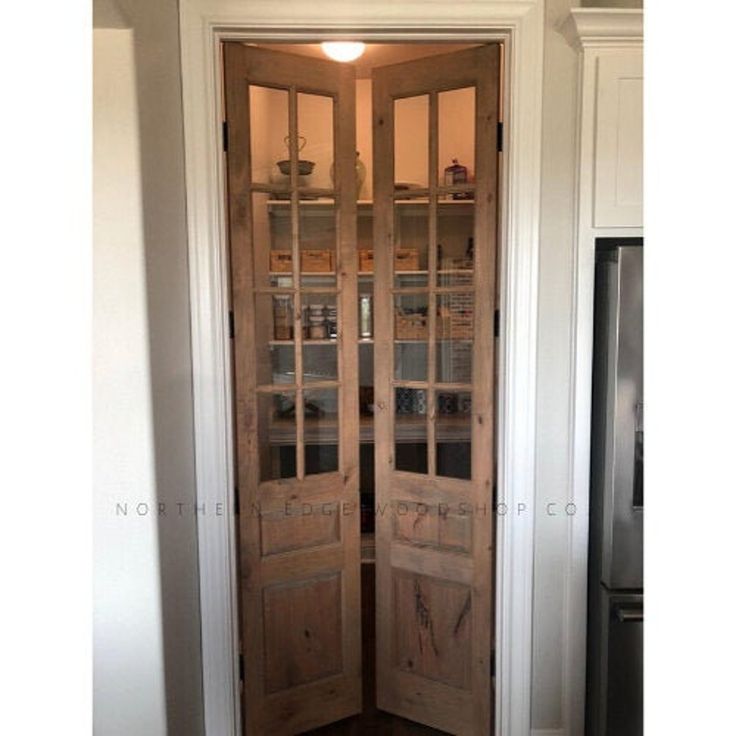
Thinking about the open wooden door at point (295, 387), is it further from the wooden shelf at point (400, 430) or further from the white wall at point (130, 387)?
the white wall at point (130, 387)

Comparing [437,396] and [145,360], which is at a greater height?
[145,360]

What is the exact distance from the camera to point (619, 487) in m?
1.78

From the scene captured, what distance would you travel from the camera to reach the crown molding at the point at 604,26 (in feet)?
5.78

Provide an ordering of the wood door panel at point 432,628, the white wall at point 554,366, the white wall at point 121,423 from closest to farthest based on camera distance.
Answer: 1. the white wall at point 121,423
2. the white wall at point 554,366
3. the wood door panel at point 432,628

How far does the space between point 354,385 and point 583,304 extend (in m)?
0.90

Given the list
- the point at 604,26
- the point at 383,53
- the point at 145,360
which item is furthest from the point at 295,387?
the point at 383,53

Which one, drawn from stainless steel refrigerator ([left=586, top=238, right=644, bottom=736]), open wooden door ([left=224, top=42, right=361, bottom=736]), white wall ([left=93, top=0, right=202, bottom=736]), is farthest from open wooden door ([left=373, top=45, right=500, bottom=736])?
white wall ([left=93, top=0, right=202, bottom=736])

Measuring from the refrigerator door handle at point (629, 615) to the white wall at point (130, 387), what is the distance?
1.31 meters

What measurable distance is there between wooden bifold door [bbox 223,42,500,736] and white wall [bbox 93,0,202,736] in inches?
22.1

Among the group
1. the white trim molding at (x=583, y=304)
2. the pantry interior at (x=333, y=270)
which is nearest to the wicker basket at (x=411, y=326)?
the pantry interior at (x=333, y=270)

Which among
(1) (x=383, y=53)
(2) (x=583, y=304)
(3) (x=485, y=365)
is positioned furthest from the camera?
(1) (x=383, y=53)

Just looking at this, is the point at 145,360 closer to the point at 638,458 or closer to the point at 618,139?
the point at 638,458
